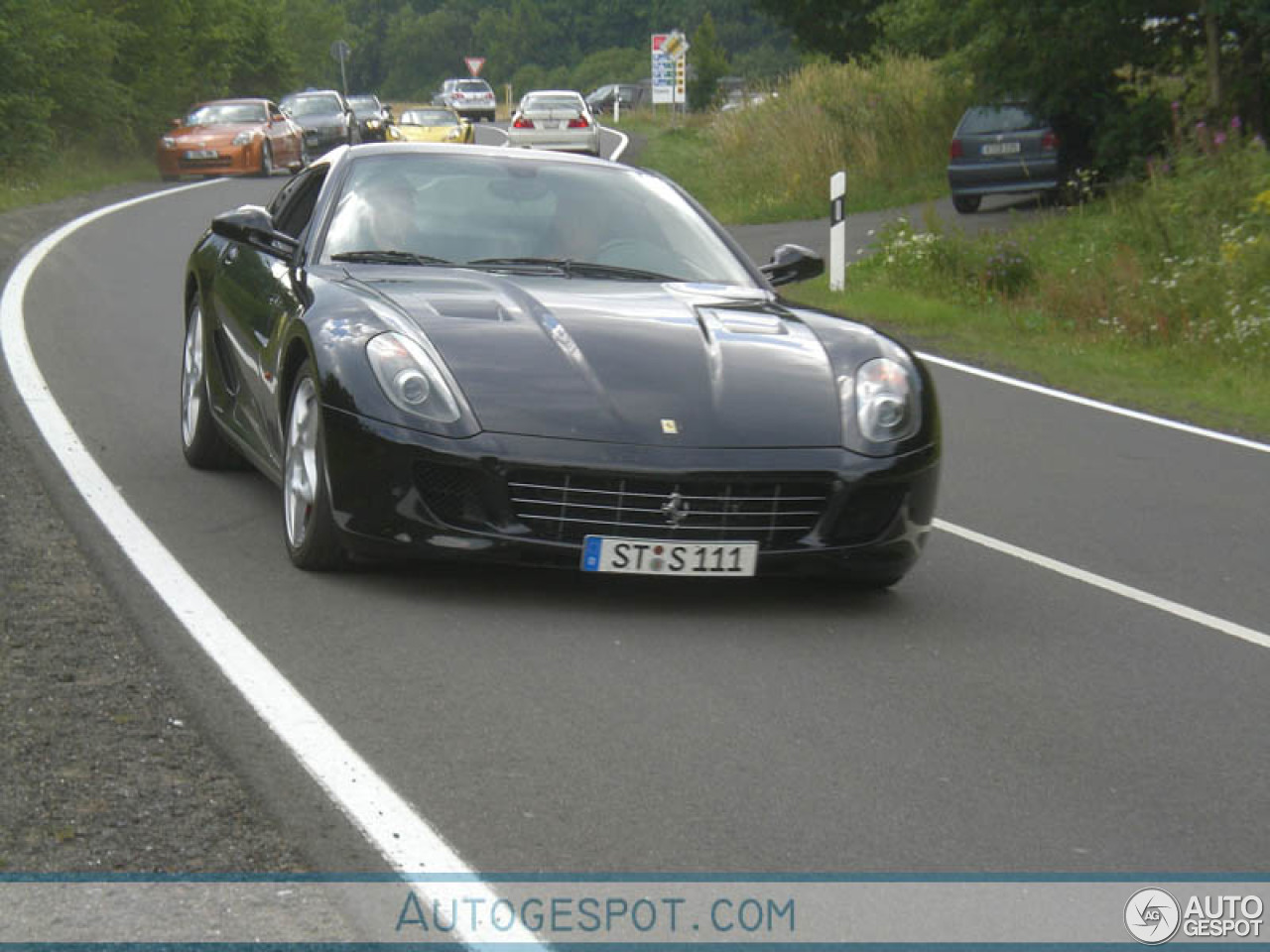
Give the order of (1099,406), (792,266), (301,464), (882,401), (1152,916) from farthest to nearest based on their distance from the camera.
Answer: (1099,406)
(792,266)
(301,464)
(882,401)
(1152,916)

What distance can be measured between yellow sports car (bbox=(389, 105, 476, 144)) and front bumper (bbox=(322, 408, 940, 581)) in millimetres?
39168

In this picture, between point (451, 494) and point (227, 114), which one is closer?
point (451, 494)

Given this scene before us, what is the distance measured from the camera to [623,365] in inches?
261

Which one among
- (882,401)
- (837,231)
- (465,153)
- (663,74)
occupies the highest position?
(465,153)

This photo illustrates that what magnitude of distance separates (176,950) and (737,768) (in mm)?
1610

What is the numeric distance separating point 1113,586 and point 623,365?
6.63ft

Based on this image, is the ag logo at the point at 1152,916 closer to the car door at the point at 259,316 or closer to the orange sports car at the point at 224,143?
the car door at the point at 259,316

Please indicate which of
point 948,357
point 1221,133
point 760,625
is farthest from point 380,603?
point 1221,133

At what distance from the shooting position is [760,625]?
6.46 m

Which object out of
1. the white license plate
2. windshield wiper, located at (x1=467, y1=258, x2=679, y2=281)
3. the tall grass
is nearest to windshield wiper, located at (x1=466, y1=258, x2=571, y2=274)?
windshield wiper, located at (x1=467, y1=258, x2=679, y2=281)

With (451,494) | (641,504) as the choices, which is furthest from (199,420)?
(641,504)

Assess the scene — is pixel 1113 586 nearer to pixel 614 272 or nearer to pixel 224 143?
pixel 614 272

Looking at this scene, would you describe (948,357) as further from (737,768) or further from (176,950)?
(176,950)

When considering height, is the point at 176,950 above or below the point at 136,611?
above
